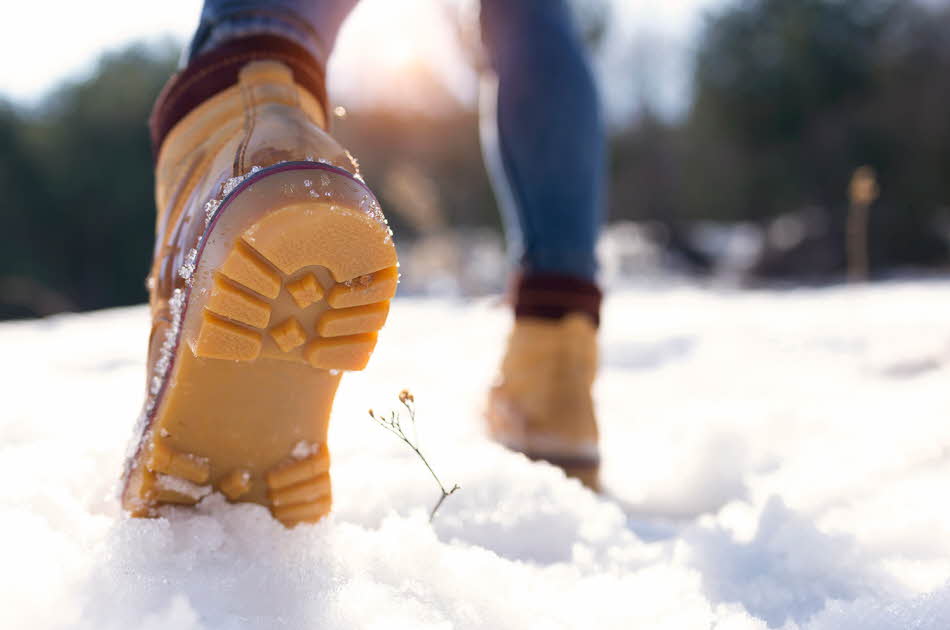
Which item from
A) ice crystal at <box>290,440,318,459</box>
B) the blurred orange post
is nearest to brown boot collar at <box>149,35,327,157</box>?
ice crystal at <box>290,440,318,459</box>

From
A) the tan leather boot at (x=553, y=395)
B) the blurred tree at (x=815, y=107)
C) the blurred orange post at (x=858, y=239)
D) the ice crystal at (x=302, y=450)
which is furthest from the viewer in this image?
the blurred tree at (x=815, y=107)

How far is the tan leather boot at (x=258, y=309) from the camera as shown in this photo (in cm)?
55

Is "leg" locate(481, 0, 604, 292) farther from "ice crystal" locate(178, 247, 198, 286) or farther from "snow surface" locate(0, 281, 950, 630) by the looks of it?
"ice crystal" locate(178, 247, 198, 286)

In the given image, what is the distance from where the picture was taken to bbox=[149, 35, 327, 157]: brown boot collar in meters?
0.72

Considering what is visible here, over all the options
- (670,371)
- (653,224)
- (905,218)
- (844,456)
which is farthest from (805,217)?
(844,456)

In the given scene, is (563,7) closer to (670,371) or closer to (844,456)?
(844,456)

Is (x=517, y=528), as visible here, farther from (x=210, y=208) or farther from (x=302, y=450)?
(x=210, y=208)

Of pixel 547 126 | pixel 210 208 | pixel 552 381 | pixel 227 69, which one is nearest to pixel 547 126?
pixel 547 126

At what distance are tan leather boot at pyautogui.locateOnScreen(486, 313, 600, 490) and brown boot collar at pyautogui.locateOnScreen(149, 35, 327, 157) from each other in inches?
16.9

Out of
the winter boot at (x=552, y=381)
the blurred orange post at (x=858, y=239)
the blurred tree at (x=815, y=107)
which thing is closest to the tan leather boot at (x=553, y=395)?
the winter boot at (x=552, y=381)

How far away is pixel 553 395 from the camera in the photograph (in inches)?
39.4

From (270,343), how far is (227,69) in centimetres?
29

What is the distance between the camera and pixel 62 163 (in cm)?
887

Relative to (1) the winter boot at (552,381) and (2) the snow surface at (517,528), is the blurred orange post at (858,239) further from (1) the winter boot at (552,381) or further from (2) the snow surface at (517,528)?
(1) the winter boot at (552,381)
